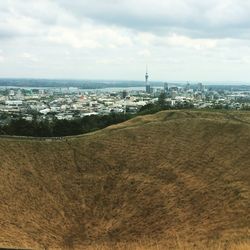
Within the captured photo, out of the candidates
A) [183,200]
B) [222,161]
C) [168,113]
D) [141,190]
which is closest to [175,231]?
[183,200]

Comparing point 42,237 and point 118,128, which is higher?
point 118,128

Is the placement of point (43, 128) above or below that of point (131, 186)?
above

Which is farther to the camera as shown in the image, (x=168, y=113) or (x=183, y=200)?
(x=168, y=113)

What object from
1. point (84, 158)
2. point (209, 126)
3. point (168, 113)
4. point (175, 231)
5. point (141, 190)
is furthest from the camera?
point (168, 113)

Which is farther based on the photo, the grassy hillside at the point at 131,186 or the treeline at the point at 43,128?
the treeline at the point at 43,128

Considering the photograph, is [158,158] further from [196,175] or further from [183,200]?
[183,200]

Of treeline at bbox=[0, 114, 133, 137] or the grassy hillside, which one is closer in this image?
the grassy hillside

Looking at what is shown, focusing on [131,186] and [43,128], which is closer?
[131,186]

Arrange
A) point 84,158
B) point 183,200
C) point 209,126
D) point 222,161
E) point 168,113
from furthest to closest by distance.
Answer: point 168,113 < point 209,126 < point 84,158 < point 222,161 < point 183,200
